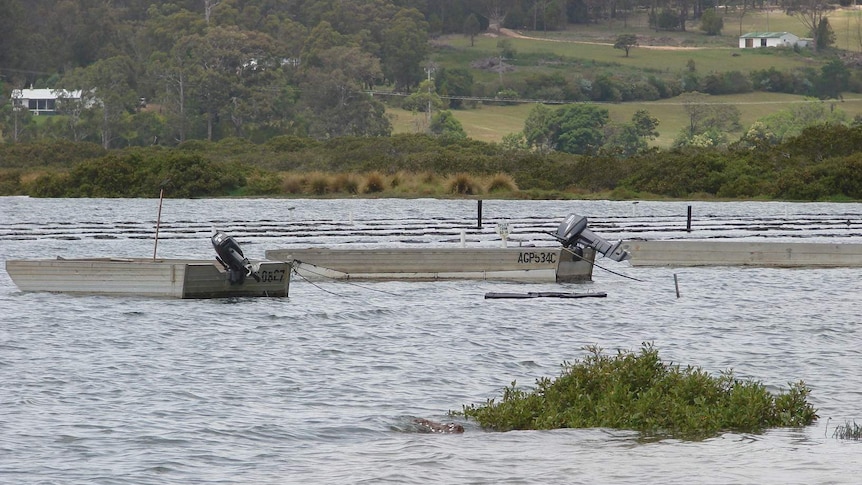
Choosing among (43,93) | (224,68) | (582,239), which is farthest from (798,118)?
(582,239)

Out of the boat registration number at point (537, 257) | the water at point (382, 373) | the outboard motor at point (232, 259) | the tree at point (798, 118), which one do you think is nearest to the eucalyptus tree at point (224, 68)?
the tree at point (798, 118)

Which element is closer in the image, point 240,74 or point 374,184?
point 374,184

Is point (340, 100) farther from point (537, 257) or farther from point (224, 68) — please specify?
point (537, 257)

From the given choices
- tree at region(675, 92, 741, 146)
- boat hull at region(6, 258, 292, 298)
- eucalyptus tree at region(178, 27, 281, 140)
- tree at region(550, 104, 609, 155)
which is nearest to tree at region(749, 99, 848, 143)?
tree at region(675, 92, 741, 146)

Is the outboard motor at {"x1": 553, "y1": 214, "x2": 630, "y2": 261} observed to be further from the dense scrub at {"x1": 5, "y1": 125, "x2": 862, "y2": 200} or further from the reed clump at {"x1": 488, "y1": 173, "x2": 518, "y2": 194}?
the reed clump at {"x1": 488, "y1": 173, "x2": 518, "y2": 194}

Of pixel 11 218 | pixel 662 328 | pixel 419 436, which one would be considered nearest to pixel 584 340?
pixel 662 328

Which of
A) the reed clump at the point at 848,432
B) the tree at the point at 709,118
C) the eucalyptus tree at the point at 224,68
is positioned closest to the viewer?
the reed clump at the point at 848,432

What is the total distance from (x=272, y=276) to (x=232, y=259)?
167cm

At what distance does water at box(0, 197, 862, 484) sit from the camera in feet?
45.2

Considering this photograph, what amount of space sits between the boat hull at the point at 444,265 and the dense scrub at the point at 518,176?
39.3 m

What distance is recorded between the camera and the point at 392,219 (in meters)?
59.3

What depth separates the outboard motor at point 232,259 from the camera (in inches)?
1067

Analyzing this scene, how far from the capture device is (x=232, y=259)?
1096 inches

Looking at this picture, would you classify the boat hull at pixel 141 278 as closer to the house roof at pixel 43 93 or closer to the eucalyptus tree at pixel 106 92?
the eucalyptus tree at pixel 106 92
